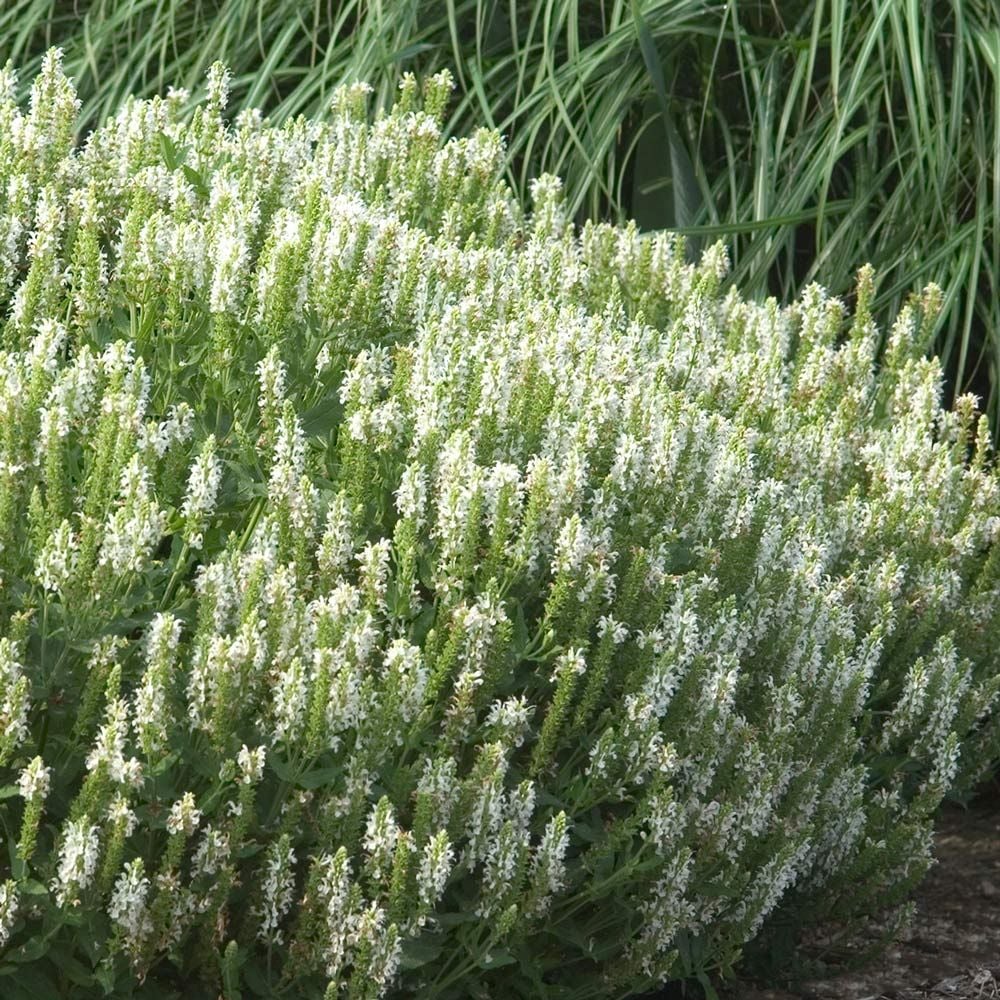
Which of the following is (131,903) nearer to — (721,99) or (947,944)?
(947,944)

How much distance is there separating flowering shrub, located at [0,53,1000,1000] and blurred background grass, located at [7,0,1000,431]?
66.1 inches

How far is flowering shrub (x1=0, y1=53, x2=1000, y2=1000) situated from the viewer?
2.12m

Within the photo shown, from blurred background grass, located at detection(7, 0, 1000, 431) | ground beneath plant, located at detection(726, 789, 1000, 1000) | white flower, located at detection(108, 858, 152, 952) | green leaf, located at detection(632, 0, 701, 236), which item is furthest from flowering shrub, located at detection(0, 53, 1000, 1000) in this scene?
green leaf, located at detection(632, 0, 701, 236)

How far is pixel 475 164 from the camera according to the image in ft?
13.1

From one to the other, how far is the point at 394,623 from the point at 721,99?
395 centimetres

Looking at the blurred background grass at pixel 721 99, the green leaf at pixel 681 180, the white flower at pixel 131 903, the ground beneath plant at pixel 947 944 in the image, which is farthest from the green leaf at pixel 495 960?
the green leaf at pixel 681 180

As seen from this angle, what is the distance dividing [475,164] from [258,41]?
2.00 metres

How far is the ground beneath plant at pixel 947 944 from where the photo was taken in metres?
3.15

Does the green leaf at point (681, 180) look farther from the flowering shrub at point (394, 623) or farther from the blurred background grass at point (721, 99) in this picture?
the flowering shrub at point (394, 623)

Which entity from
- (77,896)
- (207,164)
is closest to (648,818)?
(77,896)

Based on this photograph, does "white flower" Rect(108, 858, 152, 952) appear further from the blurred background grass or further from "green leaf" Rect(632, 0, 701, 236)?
"green leaf" Rect(632, 0, 701, 236)

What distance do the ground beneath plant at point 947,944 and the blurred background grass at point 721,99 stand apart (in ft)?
4.52

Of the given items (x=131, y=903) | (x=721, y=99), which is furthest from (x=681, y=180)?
(x=131, y=903)

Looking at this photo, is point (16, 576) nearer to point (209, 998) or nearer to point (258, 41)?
point (209, 998)
